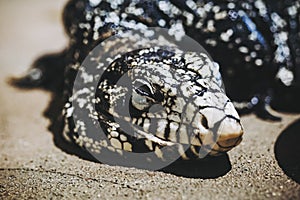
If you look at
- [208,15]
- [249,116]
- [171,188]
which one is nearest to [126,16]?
[208,15]

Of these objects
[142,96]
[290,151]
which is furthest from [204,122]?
[290,151]

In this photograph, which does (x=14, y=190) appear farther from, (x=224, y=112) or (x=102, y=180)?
(x=224, y=112)

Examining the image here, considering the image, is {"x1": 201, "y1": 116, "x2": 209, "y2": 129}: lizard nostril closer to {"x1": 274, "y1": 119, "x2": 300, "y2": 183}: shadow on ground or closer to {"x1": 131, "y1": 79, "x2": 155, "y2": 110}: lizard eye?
{"x1": 131, "y1": 79, "x2": 155, "y2": 110}: lizard eye

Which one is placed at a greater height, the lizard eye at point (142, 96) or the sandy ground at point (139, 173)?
the lizard eye at point (142, 96)

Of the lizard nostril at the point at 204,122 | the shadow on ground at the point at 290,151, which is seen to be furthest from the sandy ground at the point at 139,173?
the lizard nostril at the point at 204,122

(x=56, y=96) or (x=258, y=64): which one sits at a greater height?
(x=258, y=64)

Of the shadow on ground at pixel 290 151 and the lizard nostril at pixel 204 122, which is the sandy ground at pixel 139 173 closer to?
the shadow on ground at pixel 290 151
